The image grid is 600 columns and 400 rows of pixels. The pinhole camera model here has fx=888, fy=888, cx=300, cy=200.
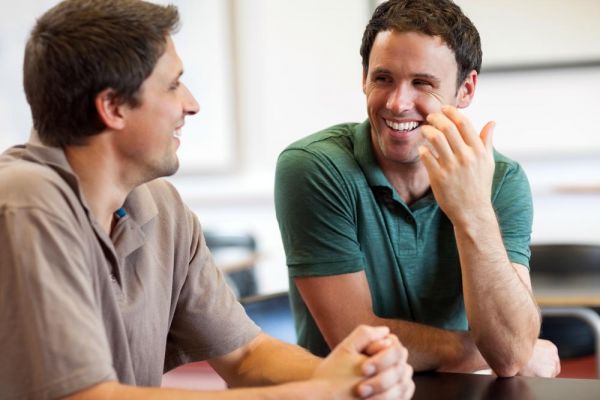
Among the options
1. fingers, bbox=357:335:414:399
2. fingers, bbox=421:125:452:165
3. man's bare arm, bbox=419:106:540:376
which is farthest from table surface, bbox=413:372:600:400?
fingers, bbox=421:125:452:165

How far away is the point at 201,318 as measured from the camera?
5.19ft

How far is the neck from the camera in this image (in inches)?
52.5

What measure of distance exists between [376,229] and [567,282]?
1246 millimetres

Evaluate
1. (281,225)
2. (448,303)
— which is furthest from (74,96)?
(448,303)

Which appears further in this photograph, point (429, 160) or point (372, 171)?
point (372, 171)

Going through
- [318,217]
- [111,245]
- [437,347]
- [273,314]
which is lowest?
[273,314]

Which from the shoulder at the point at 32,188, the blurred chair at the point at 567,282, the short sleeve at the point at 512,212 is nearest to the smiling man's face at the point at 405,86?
the short sleeve at the point at 512,212

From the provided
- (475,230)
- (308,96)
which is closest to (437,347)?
(475,230)

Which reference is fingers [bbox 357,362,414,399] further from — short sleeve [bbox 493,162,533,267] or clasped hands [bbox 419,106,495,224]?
short sleeve [bbox 493,162,533,267]

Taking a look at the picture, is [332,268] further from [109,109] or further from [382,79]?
[109,109]

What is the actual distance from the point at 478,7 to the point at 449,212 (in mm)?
2542

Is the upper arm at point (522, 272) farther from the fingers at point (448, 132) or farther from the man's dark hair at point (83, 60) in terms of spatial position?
the man's dark hair at point (83, 60)

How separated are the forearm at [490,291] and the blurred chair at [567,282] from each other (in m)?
1.10

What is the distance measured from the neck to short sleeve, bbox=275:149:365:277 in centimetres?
63
